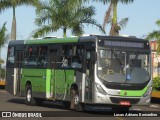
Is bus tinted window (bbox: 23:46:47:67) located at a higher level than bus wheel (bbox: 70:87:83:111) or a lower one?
higher

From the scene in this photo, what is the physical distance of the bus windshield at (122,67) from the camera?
67.4 feet

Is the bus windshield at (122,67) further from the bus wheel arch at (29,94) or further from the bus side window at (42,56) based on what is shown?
the bus wheel arch at (29,94)

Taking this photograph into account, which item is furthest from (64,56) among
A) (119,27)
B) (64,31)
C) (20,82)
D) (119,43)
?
(64,31)

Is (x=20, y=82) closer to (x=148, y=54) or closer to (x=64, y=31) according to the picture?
(x=148, y=54)

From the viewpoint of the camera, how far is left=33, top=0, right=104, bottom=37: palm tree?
4431 centimetres

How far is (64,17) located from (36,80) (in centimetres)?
1959

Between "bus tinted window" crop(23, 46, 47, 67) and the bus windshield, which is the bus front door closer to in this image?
"bus tinted window" crop(23, 46, 47, 67)

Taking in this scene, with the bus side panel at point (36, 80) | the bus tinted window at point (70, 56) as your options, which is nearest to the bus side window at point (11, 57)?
the bus side panel at point (36, 80)

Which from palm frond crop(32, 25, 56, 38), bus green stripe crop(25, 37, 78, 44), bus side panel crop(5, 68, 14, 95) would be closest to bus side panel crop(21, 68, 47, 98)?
bus side panel crop(5, 68, 14, 95)

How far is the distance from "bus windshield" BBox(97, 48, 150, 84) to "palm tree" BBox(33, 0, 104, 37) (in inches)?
904

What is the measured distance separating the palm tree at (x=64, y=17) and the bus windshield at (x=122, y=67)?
23.0 metres

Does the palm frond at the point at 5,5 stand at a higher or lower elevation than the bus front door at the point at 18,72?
higher

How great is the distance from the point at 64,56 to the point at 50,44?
1628mm

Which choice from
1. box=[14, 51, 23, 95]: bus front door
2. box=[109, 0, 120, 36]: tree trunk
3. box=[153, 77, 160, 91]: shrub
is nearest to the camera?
box=[14, 51, 23, 95]: bus front door
